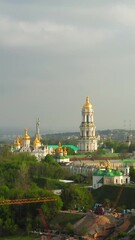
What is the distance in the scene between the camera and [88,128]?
6981 centimetres

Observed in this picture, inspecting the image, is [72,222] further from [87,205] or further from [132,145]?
[132,145]

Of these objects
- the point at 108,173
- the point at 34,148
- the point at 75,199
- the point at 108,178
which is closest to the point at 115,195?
the point at 75,199

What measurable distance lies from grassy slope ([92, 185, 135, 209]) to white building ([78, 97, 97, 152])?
29.2m

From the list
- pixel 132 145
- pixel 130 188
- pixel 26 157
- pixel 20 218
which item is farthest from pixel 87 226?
pixel 132 145

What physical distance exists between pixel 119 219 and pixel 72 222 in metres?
2.58

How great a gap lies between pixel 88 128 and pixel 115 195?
104 feet

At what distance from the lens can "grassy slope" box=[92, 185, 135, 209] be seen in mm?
36844

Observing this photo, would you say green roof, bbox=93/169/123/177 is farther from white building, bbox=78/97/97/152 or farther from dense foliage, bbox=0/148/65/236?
white building, bbox=78/97/97/152

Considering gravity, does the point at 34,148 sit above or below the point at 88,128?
below

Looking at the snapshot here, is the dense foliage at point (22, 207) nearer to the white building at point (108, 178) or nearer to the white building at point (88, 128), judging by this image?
the white building at point (108, 178)

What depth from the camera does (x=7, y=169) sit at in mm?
49656

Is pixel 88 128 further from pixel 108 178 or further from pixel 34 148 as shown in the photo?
pixel 108 178

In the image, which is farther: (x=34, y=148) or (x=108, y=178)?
(x=34, y=148)

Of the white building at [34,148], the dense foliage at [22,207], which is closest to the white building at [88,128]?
the white building at [34,148]
